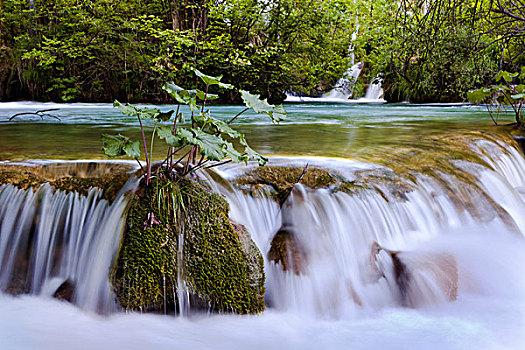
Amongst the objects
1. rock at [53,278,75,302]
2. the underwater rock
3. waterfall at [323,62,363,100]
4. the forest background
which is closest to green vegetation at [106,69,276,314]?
rock at [53,278,75,302]

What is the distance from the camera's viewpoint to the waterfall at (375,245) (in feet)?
7.77

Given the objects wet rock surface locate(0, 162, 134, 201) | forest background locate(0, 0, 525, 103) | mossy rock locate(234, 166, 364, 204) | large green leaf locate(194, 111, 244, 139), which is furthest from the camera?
forest background locate(0, 0, 525, 103)

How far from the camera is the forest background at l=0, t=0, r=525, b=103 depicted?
1293 centimetres

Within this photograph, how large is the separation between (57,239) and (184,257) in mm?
841

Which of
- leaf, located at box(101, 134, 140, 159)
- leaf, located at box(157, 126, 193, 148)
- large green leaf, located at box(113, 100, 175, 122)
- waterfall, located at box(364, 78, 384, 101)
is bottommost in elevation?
leaf, located at box(101, 134, 140, 159)

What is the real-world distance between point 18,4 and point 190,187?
1459cm

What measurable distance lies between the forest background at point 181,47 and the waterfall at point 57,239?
10.3 m

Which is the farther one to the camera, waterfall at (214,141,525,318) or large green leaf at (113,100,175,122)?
waterfall at (214,141,525,318)

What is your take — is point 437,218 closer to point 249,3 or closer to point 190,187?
point 190,187

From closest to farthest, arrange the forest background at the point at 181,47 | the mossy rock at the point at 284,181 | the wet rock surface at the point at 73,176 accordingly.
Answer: the wet rock surface at the point at 73,176 < the mossy rock at the point at 284,181 < the forest background at the point at 181,47

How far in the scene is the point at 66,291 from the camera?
88.5 inches

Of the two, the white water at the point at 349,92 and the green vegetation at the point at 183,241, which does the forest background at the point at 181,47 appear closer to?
the white water at the point at 349,92

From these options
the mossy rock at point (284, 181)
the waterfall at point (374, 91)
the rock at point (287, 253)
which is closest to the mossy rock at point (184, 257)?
the rock at point (287, 253)

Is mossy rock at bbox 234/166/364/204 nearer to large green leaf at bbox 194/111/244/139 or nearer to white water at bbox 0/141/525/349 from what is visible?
white water at bbox 0/141/525/349
